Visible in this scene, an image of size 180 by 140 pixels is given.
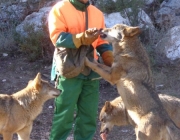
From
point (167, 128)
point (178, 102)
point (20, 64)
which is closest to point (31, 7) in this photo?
point (20, 64)

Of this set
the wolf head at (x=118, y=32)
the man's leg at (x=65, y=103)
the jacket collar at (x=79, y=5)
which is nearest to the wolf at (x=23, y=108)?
the man's leg at (x=65, y=103)

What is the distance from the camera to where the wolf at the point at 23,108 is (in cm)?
662

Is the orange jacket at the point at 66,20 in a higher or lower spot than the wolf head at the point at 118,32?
higher

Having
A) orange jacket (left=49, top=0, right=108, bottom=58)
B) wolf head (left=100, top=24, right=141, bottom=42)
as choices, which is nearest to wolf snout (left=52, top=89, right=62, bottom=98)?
orange jacket (left=49, top=0, right=108, bottom=58)

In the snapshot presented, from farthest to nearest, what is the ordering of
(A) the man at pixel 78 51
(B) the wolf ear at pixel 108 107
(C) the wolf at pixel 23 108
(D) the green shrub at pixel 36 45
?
(D) the green shrub at pixel 36 45 → (B) the wolf ear at pixel 108 107 → (C) the wolf at pixel 23 108 → (A) the man at pixel 78 51

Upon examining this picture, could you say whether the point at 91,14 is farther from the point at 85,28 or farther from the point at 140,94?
the point at 140,94

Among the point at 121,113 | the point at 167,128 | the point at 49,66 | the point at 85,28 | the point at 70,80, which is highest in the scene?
the point at 85,28

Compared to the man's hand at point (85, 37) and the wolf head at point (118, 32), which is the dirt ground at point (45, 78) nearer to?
the wolf head at point (118, 32)

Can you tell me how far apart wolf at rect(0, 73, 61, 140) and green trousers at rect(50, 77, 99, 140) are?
1.31 ft

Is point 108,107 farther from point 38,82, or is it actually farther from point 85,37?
Result: point 85,37

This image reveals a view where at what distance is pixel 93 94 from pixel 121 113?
71 centimetres

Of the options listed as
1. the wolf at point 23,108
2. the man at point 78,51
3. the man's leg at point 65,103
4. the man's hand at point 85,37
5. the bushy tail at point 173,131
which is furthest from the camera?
the wolf at point 23,108

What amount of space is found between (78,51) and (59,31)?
0.40 metres

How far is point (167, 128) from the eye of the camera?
18.5ft
